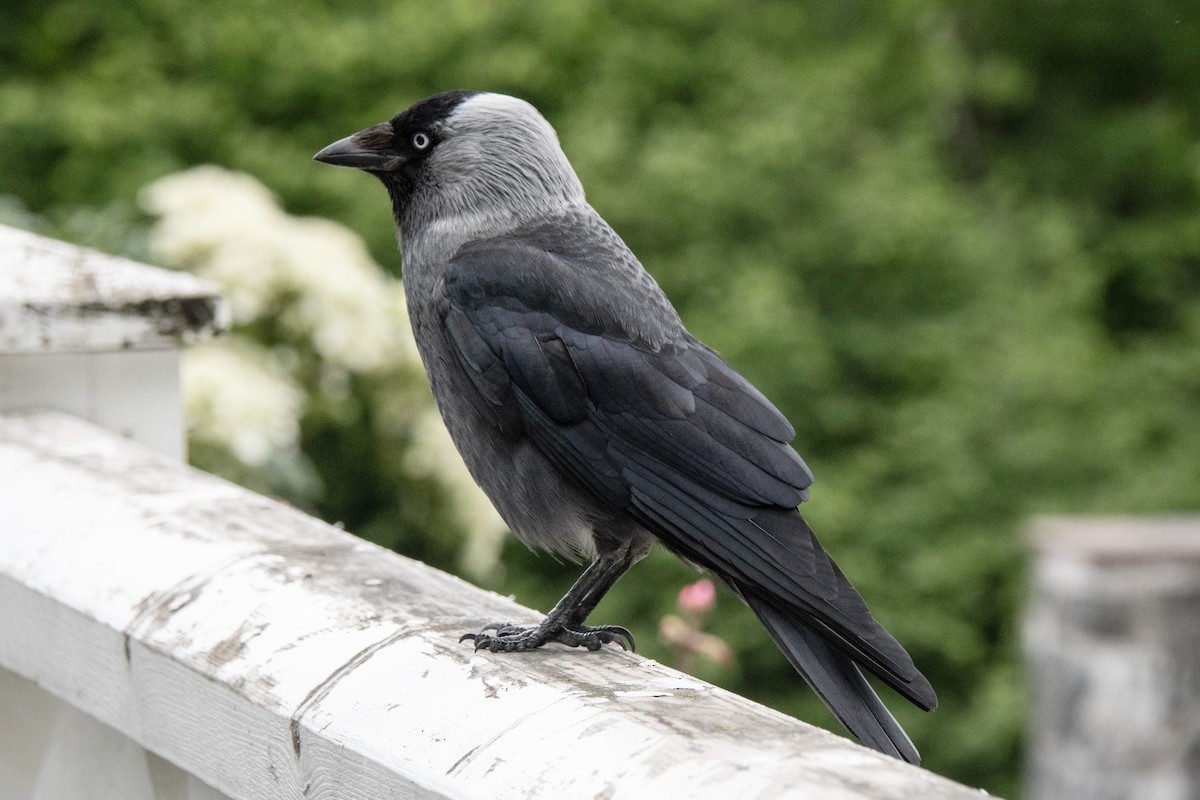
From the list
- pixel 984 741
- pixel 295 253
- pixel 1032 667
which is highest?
pixel 295 253

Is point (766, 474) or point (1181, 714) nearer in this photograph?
point (766, 474)

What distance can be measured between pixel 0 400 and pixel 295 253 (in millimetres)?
1345

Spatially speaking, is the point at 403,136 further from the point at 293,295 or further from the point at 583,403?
the point at 293,295

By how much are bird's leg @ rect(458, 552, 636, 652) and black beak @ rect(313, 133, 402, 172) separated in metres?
0.85

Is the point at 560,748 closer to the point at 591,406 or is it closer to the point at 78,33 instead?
the point at 591,406

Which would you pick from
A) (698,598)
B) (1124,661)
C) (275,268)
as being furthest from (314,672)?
(1124,661)

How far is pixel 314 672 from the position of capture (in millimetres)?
1579

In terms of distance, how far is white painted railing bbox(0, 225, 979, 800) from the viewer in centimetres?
131

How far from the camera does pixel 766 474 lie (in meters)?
2.27

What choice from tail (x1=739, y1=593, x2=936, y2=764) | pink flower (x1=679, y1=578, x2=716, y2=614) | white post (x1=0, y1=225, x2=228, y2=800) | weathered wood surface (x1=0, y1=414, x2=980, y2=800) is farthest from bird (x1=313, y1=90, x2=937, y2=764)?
white post (x1=0, y1=225, x2=228, y2=800)

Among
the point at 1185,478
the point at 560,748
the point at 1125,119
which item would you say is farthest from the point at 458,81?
the point at 560,748

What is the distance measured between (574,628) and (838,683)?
44 cm

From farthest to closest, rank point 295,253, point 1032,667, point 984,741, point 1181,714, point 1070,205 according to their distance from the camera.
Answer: point 1070,205
point 984,741
point 1032,667
point 1181,714
point 295,253

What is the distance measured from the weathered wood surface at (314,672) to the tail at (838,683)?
1.06 ft
